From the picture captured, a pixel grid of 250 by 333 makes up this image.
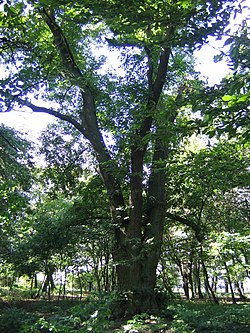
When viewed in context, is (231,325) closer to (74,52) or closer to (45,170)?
(45,170)

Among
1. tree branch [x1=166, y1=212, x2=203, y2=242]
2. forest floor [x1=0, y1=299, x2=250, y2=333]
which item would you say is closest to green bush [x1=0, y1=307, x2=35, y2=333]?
forest floor [x1=0, y1=299, x2=250, y2=333]

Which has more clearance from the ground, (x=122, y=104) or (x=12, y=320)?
(x=122, y=104)

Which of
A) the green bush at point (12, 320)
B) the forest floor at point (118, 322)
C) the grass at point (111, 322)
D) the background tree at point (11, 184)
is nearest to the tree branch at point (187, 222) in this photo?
the grass at point (111, 322)

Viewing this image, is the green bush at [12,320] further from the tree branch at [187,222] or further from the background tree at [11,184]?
the tree branch at [187,222]

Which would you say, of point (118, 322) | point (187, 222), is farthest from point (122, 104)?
point (118, 322)

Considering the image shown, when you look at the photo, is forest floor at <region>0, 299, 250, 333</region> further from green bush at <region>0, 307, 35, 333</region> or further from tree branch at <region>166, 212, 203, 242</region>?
tree branch at <region>166, 212, 203, 242</region>

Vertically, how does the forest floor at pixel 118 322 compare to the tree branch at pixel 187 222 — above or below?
below

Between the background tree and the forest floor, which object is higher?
the background tree

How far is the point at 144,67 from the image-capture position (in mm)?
7887

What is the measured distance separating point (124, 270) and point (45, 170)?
4090mm

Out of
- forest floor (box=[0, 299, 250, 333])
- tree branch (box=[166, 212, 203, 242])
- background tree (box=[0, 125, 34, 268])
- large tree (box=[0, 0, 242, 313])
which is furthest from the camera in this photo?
tree branch (box=[166, 212, 203, 242])

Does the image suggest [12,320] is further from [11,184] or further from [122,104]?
[122,104]

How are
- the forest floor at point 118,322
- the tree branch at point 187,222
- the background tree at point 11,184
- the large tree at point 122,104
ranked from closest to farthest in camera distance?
the forest floor at point 118,322
the background tree at point 11,184
the large tree at point 122,104
the tree branch at point 187,222

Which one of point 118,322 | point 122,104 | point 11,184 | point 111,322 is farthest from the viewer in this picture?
point 122,104
